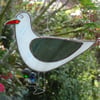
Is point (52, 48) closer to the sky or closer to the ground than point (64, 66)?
closer to the sky

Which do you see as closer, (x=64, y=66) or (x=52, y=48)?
(x=52, y=48)

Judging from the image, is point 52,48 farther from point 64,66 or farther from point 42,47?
point 64,66

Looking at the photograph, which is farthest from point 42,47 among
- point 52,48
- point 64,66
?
point 64,66

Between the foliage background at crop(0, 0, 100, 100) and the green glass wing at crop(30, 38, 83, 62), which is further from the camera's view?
the foliage background at crop(0, 0, 100, 100)

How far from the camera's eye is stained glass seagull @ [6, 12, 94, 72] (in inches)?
87.4

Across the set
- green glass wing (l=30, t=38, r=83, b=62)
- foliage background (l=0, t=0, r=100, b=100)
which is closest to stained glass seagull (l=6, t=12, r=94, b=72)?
green glass wing (l=30, t=38, r=83, b=62)

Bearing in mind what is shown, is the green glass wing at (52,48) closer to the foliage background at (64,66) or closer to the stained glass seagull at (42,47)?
the stained glass seagull at (42,47)

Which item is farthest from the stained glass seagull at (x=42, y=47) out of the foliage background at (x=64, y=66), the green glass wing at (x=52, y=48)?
the foliage background at (x=64, y=66)

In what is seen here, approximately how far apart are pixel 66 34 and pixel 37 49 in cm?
130

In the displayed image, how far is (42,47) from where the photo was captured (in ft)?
7.60

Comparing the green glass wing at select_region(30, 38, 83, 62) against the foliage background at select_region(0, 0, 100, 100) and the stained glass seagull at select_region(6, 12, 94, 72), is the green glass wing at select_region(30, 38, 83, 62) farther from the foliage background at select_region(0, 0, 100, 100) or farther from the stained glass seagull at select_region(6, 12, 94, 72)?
the foliage background at select_region(0, 0, 100, 100)

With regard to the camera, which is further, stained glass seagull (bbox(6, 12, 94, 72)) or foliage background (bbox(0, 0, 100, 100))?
foliage background (bbox(0, 0, 100, 100))

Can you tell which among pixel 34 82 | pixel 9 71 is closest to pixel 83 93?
pixel 34 82

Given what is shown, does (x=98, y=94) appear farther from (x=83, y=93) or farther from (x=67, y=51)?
(x=67, y=51)
